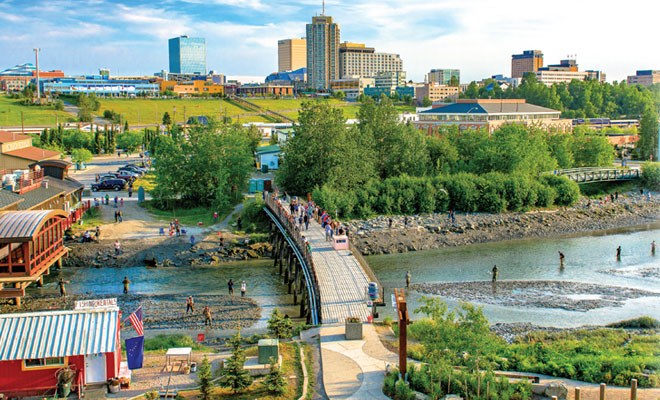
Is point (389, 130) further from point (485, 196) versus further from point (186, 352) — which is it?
point (186, 352)

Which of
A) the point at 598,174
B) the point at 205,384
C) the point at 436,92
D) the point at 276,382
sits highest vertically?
the point at 436,92

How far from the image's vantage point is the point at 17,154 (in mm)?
48188

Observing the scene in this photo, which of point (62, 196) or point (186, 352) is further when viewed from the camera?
point (62, 196)

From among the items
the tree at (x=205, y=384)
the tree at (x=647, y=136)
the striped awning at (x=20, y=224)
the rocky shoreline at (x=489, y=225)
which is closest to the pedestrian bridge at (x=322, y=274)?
the tree at (x=205, y=384)

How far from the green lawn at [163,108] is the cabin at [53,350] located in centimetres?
11074

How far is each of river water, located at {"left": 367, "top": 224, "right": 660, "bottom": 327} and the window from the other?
14.8 m

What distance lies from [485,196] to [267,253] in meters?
20.9

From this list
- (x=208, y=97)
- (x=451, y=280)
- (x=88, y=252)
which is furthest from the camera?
(x=208, y=97)

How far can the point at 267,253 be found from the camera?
1660 inches

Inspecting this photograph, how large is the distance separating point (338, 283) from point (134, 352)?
1052cm

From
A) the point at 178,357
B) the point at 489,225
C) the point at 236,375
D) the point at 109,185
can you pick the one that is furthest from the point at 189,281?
the point at 109,185

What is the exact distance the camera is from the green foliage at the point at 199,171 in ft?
166

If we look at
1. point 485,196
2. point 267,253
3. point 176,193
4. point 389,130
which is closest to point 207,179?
point 176,193

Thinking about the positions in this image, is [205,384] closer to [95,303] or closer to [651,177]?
[95,303]
